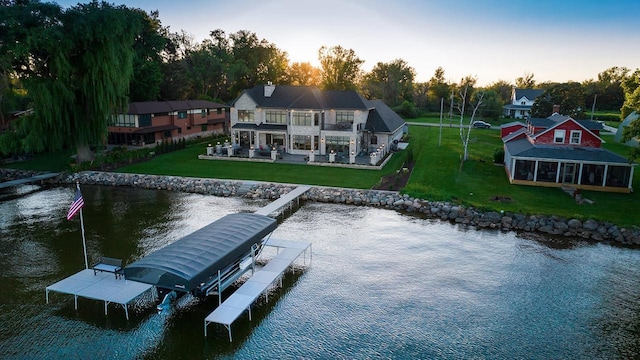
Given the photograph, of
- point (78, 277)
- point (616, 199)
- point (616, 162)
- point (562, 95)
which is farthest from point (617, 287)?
point (562, 95)

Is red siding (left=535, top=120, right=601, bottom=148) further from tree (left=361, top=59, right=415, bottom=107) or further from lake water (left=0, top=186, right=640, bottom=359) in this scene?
tree (left=361, top=59, right=415, bottom=107)

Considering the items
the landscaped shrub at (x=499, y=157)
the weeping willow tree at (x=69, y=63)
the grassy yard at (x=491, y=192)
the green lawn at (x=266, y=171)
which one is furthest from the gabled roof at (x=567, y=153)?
the weeping willow tree at (x=69, y=63)

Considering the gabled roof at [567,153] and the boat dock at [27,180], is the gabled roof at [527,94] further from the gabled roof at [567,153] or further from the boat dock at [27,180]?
the boat dock at [27,180]

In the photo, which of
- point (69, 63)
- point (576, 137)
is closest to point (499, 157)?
point (576, 137)

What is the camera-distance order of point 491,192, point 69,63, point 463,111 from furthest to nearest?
point 463,111 → point 69,63 → point 491,192

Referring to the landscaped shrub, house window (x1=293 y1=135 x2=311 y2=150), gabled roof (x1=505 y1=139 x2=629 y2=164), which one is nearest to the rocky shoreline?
gabled roof (x1=505 y1=139 x2=629 y2=164)

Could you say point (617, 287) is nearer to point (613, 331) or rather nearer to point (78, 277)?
point (613, 331)

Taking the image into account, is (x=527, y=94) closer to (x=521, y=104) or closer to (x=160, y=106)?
(x=521, y=104)
